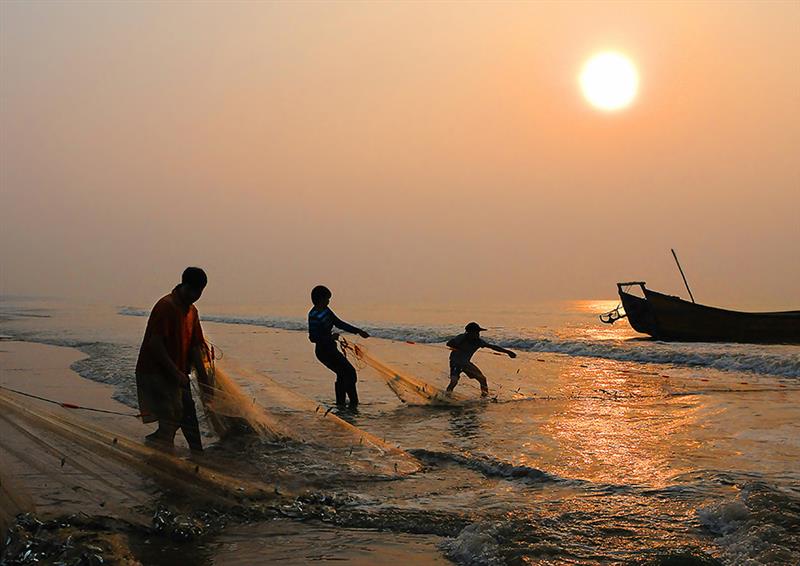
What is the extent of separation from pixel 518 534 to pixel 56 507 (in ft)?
8.90

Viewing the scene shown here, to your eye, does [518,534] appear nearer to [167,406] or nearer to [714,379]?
[167,406]

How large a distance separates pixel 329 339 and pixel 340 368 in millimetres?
421

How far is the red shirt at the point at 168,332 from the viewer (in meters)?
5.39

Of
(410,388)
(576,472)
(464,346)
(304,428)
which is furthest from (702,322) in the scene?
(304,428)

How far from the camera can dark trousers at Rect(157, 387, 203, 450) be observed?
539 centimetres

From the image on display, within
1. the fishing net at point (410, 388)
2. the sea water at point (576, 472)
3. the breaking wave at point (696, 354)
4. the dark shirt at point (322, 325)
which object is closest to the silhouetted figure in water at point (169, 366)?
the sea water at point (576, 472)

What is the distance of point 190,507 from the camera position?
4.36m

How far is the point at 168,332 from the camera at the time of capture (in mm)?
5422

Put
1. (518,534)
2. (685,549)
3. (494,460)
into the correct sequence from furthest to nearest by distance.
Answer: (494,460), (518,534), (685,549)

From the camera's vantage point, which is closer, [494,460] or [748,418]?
[494,460]

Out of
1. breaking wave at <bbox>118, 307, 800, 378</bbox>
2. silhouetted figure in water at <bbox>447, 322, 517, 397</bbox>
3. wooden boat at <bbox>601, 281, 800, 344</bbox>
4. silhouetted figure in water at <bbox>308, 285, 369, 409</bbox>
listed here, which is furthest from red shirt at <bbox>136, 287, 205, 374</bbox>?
wooden boat at <bbox>601, 281, 800, 344</bbox>

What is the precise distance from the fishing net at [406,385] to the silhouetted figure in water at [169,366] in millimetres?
4141

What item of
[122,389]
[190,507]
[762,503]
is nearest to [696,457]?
[762,503]

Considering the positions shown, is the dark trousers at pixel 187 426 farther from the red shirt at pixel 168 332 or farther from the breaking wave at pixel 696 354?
the breaking wave at pixel 696 354
